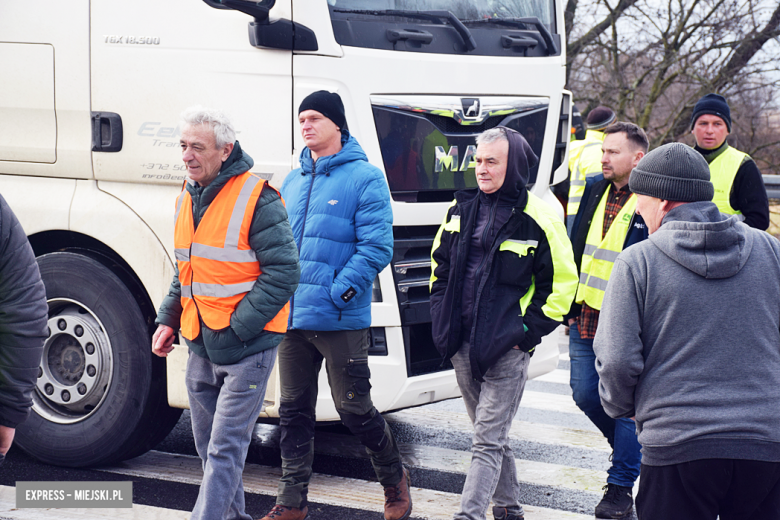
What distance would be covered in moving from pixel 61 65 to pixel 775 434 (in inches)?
149

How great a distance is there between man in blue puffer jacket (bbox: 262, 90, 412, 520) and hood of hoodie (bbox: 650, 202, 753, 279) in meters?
1.60

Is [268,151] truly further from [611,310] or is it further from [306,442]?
[611,310]

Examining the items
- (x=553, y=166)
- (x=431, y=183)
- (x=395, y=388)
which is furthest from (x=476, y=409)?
(x=553, y=166)

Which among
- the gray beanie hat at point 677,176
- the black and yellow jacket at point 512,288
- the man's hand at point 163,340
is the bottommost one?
the man's hand at point 163,340

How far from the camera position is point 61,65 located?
443 cm

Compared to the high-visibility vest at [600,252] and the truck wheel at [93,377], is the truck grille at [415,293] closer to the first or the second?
the high-visibility vest at [600,252]

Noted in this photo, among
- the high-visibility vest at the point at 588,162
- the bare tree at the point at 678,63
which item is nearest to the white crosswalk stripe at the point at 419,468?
the high-visibility vest at the point at 588,162

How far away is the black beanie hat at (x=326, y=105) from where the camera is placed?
3812mm

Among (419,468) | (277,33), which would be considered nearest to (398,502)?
(419,468)

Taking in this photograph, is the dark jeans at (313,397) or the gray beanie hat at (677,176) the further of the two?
the dark jeans at (313,397)

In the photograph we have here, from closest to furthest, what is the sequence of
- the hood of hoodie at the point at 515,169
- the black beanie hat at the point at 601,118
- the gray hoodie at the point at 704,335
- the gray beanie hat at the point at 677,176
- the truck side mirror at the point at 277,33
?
1. the gray hoodie at the point at 704,335
2. the gray beanie hat at the point at 677,176
3. the hood of hoodie at the point at 515,169
4. the truck side mirror at the point at 277,33
5. the black beanie hat at the point at 601,118

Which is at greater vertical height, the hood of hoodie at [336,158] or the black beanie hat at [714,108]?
the black beanie hat at [714,108]

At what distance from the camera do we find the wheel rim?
446 cm

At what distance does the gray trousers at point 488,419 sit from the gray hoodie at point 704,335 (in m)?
1.14
